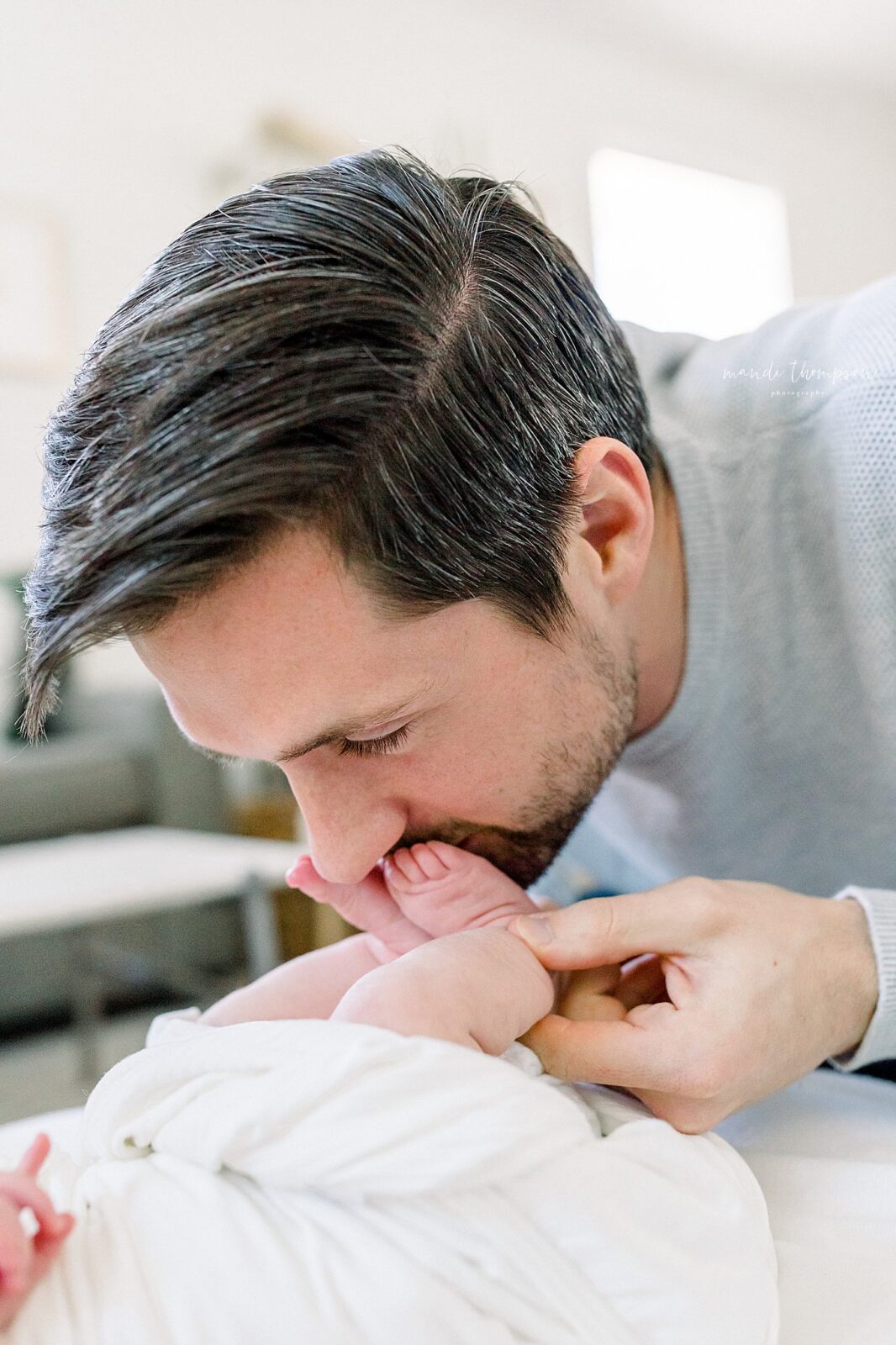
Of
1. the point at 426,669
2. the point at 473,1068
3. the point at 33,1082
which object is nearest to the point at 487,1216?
the point at 473,1068

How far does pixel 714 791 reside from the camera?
3.88 ft

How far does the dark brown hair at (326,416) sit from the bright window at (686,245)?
12.0 feet

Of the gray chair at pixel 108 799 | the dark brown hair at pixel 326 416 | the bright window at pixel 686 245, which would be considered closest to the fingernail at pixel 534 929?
the dark brown hair at pixel 326 416

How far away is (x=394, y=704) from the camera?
2.52ft

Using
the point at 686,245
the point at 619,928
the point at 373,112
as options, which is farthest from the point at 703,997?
the point at 686,245

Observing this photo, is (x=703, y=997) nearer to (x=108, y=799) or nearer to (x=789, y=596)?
(x=789, y=596)

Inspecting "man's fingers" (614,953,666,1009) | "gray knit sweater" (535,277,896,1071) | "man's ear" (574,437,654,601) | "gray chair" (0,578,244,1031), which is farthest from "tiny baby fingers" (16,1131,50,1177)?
"gray chair" (0,578,244,1031)

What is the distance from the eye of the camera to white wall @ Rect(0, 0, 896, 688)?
347cm

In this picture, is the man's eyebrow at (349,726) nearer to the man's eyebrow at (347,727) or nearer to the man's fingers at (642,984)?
the man's eyebrow at (347,727)

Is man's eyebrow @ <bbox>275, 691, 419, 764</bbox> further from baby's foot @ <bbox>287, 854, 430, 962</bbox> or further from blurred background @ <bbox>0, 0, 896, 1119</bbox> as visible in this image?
blurred background @ <bbox>0, 0, 896, 1119</bbox>

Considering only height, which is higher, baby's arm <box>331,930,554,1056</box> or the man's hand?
baby's arm <box>331,930,554,1056</box>

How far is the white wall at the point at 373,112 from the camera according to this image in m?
3.47

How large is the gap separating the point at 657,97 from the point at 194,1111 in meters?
5.09

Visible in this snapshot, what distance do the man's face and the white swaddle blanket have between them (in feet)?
0.73
